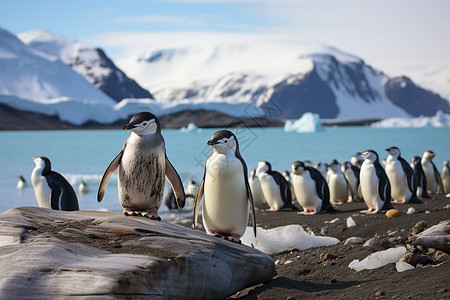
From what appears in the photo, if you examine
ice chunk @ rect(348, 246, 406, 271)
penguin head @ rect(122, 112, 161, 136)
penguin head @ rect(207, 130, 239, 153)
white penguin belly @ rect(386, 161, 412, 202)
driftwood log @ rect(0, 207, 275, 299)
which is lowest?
white penguin belly @ rect(386, 161, 412, 202)

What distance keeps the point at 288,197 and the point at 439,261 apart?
218 inches

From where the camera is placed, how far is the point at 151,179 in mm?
3959

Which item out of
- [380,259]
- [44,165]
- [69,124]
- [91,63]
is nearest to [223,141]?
[380,259]

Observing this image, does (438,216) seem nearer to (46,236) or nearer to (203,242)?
(203,242)

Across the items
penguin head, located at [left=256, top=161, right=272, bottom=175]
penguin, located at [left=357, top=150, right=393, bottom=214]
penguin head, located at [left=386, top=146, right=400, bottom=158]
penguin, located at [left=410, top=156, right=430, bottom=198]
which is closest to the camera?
penguin, located at [left=357, top=150, right=393, bottom=214]

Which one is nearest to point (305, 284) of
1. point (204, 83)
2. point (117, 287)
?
point (117, 287)

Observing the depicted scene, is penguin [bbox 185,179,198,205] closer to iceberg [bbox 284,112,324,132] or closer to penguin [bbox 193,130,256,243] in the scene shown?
penguin [bbox 193,130,256,243]

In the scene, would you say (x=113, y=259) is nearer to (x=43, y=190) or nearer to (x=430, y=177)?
(x=43, y=190)

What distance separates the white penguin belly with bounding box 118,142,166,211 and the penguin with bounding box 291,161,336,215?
4.45m

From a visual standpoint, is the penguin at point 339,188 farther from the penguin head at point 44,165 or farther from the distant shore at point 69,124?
the distant shore at point 69,124

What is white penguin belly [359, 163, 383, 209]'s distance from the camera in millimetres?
A: 7500

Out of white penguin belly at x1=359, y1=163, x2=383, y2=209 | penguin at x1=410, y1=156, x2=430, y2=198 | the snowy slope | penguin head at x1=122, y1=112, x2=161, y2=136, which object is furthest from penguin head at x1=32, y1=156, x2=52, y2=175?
the snowy slope

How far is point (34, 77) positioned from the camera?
65.0m

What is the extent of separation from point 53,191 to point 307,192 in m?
3.85
